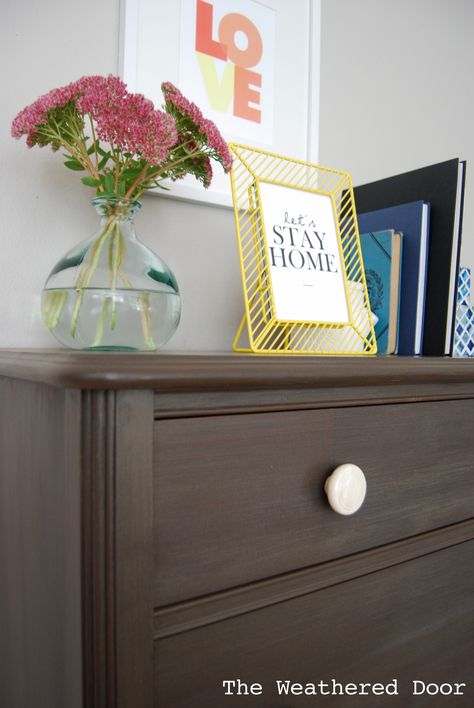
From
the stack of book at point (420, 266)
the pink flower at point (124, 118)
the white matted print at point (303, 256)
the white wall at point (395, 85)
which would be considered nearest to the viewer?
the pink flower at point (124, 118)

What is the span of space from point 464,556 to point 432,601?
8cm

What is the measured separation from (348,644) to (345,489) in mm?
186

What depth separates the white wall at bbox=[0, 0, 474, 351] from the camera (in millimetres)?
833

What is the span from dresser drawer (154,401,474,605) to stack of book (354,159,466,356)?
0.76ft

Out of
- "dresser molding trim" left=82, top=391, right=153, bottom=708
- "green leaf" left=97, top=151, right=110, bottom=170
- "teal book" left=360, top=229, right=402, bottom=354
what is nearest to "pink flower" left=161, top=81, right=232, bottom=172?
"green leaf" left=97, top=151, right=110, bottom=170

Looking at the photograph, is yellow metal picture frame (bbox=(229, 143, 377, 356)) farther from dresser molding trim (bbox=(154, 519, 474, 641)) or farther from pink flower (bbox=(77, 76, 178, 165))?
dresser molding trim (bbox=(154, 519, 474, 641))

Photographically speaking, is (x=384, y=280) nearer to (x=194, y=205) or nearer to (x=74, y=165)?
(x=194, y=205)

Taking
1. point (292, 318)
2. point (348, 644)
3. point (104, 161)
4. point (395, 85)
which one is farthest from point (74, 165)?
point (395, 85)

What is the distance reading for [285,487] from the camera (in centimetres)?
55

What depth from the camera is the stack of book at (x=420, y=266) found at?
2.97 feet

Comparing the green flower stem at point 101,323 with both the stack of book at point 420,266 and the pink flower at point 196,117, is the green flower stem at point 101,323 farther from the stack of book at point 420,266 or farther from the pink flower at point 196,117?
the stack of book at point 420,266

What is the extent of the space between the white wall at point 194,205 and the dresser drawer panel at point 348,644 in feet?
1.76

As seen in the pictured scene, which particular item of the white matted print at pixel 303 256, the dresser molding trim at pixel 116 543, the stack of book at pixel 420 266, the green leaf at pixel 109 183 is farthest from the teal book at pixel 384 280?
the dresser molding trim at pixel 116 543

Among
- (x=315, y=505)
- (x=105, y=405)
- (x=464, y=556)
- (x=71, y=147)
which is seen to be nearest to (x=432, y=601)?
(x=464, y=556)
